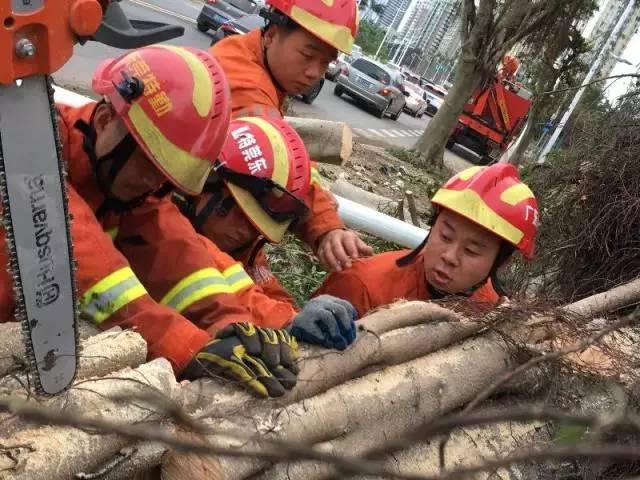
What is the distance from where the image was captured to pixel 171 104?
2.12 meters

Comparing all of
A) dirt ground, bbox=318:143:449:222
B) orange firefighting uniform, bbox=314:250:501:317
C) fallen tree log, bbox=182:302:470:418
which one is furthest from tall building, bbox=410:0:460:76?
fallen tree log, bbox=182:302:470:418

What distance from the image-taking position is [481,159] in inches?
974

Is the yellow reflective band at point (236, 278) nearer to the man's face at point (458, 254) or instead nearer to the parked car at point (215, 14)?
the man's face at point (458, 254)

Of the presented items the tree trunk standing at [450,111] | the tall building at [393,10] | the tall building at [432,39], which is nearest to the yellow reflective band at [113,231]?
the tree trunk standing at [450,111]

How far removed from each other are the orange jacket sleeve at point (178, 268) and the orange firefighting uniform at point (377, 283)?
0.71 metres

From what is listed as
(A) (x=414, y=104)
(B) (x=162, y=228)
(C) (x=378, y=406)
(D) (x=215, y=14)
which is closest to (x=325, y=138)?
(B) (x=162, y=228)

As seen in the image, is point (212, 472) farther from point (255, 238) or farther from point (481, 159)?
point (481, 159)

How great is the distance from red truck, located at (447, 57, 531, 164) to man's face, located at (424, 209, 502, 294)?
2033cm

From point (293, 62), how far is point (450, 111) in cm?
1173

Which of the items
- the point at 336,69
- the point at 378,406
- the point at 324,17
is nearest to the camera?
the point at 378,406

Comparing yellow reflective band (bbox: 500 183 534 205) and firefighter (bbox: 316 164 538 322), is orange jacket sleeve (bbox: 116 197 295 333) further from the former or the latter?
yellow reflective band (bbox: 500 183 534 205)

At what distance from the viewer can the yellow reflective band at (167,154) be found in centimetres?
211

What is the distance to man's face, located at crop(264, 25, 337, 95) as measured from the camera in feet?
12.2

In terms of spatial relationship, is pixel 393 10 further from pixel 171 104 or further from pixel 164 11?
pixel 171 104
